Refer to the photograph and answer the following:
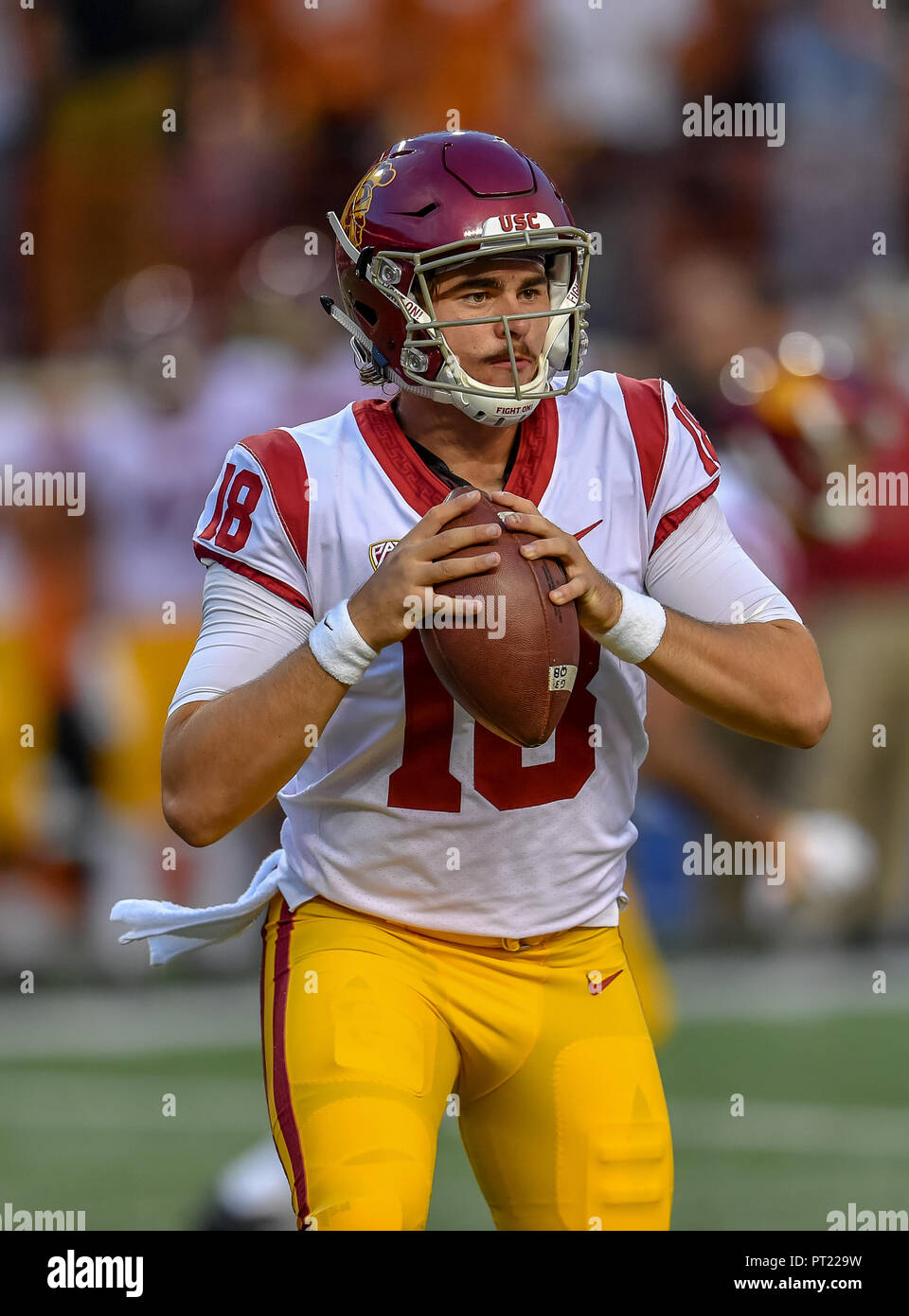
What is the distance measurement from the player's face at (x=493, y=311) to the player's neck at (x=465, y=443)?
0.15 metres

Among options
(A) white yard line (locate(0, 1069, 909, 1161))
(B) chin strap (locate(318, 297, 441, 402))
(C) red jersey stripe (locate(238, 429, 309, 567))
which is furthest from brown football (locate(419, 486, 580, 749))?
(A) white yard line (locate(0, 1069, 909, 1161))

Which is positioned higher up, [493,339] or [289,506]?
[493,339]

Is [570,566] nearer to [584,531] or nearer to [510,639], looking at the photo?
[510,639]

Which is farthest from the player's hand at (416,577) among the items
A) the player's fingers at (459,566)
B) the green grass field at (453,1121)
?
the green grass field at (453,1121)

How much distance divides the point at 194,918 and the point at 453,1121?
2.69m

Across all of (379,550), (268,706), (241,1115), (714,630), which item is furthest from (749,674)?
(241,1115)

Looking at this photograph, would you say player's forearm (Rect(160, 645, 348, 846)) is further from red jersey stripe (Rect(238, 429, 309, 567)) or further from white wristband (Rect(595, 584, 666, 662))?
white wristband (Rect(595, 584, 666, 662))

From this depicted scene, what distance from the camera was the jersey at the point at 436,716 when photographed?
2.79m

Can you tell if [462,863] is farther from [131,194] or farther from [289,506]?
[131,194]

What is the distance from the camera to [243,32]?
8.84 m

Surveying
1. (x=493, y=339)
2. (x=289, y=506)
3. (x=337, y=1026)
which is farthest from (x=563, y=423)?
(x=337, y=1026)

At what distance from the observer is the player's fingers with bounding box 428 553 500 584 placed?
2482 millimetres

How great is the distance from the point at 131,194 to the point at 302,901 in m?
6.33

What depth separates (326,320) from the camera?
7707 mm
